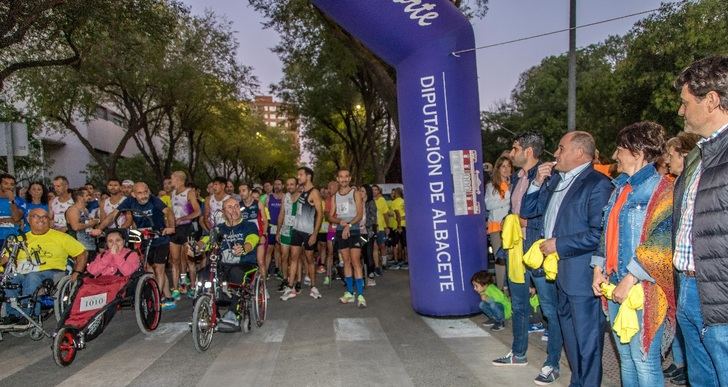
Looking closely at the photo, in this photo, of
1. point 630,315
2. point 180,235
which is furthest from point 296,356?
point 180,235

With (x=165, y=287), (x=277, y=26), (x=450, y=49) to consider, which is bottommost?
(x=165, y=287)

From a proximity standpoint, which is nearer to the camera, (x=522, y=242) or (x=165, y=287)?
(x=522, y=242)

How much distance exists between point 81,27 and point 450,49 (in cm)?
1004

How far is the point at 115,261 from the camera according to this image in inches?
279

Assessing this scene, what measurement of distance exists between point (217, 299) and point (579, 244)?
14.2ft

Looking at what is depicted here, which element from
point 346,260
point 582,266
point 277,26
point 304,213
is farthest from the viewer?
point 277,26

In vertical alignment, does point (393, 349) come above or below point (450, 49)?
below

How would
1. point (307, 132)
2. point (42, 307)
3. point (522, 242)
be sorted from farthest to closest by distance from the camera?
point (307, 132), point (42, 307), point (522, 242)

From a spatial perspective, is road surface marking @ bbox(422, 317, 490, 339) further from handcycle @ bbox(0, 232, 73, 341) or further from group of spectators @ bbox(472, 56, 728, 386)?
handcycle @ bbox(0, 232, 73, 341)

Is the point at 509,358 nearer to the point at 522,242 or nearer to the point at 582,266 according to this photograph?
the point at 522,242

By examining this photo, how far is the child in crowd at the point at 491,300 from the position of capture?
7023mm

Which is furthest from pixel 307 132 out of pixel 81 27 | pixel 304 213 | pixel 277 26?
pixel 304 213

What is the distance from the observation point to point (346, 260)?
9.08 metres

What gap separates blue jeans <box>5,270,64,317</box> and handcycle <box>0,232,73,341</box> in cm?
2
